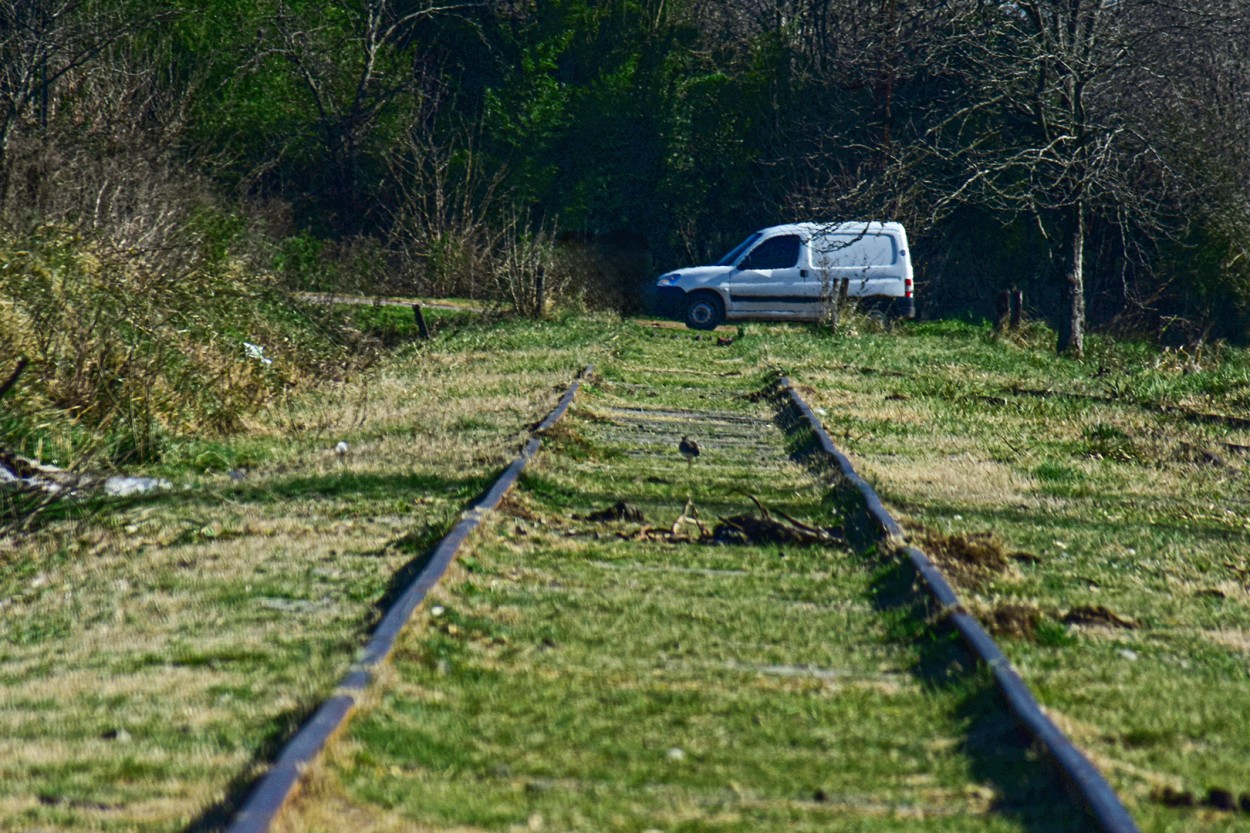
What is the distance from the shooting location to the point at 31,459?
29.3ft

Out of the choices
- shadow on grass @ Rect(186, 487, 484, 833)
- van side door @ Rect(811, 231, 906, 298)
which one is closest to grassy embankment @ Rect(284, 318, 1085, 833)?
shadow on grass @ Rect(186, 487, 484, 833)

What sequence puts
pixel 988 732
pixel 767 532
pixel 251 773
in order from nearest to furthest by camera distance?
pixel 251 773 < pixel 988 732 < pixel 767 532

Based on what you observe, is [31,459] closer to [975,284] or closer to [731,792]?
[731,792]

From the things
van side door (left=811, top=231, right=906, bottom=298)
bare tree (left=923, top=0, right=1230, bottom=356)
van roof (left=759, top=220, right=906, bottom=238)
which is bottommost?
van side door (left=811, top=231, right=906, bottom=298)

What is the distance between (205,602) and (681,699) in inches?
85.3

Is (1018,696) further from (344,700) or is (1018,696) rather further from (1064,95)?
(1064,95)

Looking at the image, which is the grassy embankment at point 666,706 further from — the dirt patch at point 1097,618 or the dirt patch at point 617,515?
the dirt patch at point 1097,618

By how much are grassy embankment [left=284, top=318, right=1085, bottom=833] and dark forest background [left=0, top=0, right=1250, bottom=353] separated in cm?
1113

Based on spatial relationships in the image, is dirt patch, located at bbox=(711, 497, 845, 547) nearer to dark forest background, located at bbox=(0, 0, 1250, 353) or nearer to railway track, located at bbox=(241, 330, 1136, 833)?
railway track, located at bbox=(241, 330, 1136, 833)

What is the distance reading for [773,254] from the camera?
27.5 m

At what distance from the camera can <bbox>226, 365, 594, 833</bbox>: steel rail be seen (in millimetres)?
3256

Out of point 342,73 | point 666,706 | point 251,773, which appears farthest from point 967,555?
point 342,73

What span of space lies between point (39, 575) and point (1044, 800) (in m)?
4.66

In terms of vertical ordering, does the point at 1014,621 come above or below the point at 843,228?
below
